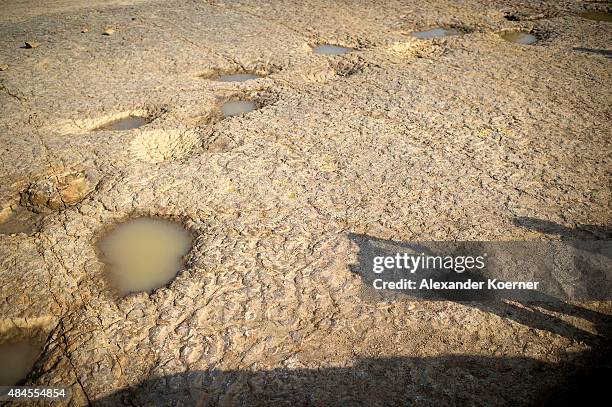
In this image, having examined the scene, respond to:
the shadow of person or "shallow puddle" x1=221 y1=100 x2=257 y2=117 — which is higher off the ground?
"shallow puddle" x1=221 y1=100 x2=257 y2=117

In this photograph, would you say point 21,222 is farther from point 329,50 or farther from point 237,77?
point 329,50

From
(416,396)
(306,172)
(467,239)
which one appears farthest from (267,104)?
(416,396)

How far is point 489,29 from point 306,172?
528 centimetres

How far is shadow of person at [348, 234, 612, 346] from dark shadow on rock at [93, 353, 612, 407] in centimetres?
20

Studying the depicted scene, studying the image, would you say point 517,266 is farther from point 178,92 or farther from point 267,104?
point 178,92

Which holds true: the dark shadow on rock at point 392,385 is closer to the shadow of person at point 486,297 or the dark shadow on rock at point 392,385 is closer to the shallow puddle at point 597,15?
the shadow of person at point 486,297

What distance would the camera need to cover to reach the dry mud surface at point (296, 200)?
2.03 meters

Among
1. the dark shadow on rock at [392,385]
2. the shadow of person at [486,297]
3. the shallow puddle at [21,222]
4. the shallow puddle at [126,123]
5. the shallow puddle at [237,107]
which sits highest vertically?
the shallow puddle at [237,107]

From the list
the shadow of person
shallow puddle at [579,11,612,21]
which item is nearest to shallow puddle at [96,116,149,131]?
the shadow of person

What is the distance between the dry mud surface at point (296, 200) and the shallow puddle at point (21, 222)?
2 cm

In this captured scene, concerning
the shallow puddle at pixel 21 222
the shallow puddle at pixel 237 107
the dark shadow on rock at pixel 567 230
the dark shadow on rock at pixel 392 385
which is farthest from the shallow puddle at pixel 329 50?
the dark shadow on rock at pixel 392 385

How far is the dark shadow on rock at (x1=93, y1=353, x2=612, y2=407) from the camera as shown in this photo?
1873 millimetres

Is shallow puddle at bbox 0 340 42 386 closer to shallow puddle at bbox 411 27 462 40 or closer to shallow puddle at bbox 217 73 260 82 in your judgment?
shallow puddle at bbox 217 73 260 82

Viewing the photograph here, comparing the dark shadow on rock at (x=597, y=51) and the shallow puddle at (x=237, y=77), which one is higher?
the dark shadow on rock at (x=597, y=51)
